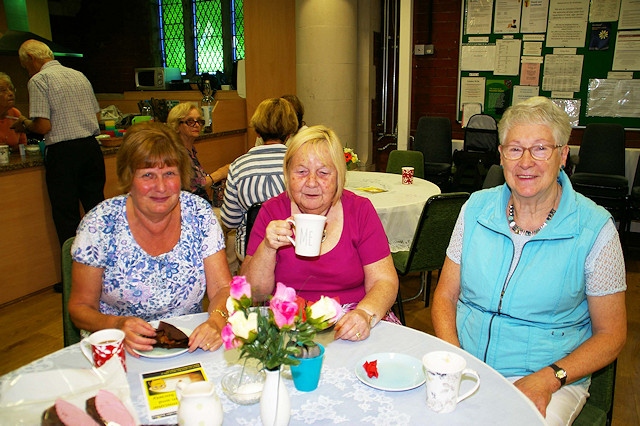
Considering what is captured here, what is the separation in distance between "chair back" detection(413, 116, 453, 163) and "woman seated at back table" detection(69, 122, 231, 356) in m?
4.33

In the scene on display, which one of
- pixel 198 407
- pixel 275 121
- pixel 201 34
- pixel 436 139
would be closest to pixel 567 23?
pixel 436 139

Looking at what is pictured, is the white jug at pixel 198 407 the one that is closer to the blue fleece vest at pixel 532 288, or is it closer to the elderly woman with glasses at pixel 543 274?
the elderly woman with glasses at pixel 543 274

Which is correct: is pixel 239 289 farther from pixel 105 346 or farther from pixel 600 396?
pixel 600 396

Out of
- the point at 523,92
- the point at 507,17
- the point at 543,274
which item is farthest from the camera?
the point at 523,92

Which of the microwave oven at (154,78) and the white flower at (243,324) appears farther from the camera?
the microwave oven at (154,78)

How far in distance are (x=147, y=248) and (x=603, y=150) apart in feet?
15.4

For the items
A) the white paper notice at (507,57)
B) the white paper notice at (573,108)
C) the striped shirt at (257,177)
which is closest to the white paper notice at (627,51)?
the white paper notice at (573,108)

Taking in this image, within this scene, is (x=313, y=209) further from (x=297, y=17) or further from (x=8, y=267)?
(x=297, y=17)

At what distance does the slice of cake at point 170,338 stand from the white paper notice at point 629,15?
5553mm

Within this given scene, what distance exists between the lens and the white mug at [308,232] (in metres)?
1.48

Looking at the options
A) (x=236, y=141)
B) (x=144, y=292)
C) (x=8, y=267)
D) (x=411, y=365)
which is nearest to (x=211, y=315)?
(x=144, y=292)

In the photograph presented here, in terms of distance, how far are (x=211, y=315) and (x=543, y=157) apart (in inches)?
44.3

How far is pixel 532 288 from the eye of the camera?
5.24 ft

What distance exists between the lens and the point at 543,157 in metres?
1.63
